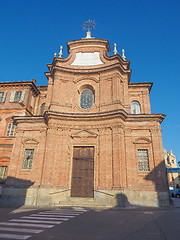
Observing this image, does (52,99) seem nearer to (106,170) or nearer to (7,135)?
(7,135)

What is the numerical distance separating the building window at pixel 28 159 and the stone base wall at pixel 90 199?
2.12 metres

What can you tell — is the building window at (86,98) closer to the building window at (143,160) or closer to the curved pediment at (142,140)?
the curved pediment at (142,140)

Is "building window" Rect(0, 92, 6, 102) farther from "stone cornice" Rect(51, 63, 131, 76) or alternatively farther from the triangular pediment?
the triangular pediment

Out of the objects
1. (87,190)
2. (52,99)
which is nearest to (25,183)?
(87,190)

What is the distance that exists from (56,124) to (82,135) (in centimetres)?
258

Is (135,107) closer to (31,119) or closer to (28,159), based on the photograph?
(31,119)

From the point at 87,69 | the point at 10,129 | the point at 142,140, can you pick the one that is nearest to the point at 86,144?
the point at 142,140

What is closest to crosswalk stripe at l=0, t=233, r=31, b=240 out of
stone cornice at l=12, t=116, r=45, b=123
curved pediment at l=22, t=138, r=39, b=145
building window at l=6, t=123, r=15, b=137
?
curved pediment at l=22, t=138, r=39, b=145

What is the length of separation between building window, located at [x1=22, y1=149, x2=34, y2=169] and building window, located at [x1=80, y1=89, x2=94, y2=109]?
22.1ft

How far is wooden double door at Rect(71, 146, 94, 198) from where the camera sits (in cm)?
1505

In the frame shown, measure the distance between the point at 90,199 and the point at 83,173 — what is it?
2172mm

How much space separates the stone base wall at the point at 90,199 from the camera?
45.3 ft

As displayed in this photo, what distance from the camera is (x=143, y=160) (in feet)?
52.4

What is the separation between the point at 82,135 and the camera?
16.6m
